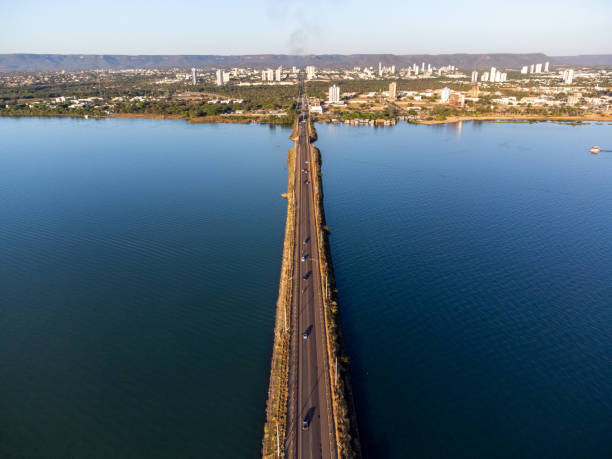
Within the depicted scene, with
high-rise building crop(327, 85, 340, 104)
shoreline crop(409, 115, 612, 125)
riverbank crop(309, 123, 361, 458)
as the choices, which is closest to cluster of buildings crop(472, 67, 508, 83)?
shoreline crop(409, 115, 612, 125)

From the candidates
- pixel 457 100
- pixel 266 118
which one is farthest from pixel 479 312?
pixel 457 100

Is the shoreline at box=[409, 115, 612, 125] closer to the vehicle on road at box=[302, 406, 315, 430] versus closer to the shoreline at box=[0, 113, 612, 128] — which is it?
the shoreline at box=[0, 113, 612, 128]

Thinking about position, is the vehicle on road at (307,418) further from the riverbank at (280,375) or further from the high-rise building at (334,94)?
the high-rise building at (334,94)

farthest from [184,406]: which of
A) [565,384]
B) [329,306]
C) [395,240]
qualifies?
[395,240]

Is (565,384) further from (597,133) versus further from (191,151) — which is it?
(597,133)

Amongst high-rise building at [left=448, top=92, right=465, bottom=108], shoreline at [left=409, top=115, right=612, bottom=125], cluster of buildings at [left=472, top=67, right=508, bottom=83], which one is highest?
cluster of buildings at [left=472, top=67, right=508, bottom=83]

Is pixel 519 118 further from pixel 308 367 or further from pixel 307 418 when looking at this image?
pixel 307 418

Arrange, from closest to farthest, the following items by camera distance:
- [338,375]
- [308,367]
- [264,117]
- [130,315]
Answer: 1. [338,375]
2. [308,367]
3. [130,315]
4. [264,117]
